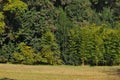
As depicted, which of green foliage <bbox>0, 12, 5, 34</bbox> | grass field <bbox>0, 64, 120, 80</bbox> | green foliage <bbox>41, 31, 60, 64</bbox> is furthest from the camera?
green foliage <bbox>41, 31, 60, 64</bbox>

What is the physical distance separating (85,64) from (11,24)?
11.4m

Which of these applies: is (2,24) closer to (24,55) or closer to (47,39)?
(24,55)

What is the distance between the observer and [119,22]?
64188 mm

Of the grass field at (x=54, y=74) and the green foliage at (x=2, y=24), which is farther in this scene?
the green foliage at (x=2, y=24)

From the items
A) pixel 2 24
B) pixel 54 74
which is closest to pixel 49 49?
pixel 2 24

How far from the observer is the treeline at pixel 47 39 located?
55906 millimetres

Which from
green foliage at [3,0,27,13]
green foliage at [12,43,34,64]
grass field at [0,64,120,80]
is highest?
green foliage at [3,0,27,13]

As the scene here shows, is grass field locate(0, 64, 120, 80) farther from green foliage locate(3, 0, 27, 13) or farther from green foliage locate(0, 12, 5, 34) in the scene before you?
green foliage locate(3, 0, 27, 13)

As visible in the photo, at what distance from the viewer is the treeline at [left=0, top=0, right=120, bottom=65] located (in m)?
55.9

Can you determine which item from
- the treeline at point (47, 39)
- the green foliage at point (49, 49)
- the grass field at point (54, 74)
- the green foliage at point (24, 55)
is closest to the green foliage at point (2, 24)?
the treeline at point (47, 39)

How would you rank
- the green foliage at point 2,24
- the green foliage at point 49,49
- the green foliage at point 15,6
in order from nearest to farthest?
1. the green foliage at point 2,24
2. the green foliage at point 15,6
3. the green foliage at point 49,49

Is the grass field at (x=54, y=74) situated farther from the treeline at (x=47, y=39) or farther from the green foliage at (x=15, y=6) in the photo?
the green foliage at (x=15, y=6)

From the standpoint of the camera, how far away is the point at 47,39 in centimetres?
5706

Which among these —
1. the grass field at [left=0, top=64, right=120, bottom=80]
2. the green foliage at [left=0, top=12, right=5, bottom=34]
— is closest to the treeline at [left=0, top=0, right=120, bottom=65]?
the green foliage at [left=0, top=12, right=5, bottom=34]
